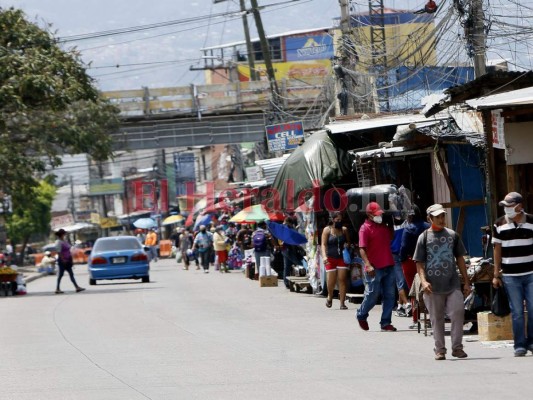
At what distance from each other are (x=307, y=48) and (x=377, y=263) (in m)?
79.3

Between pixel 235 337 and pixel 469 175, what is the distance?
20.3 feet

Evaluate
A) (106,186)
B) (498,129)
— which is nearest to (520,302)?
(498,129)

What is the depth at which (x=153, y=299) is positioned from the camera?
2848 cm

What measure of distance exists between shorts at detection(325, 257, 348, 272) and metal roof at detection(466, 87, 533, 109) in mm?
6821

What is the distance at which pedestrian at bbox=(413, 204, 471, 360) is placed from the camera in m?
13.8

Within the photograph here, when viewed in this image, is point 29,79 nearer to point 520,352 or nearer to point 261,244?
point 261,244

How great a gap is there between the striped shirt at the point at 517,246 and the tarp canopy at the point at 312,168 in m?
10.7

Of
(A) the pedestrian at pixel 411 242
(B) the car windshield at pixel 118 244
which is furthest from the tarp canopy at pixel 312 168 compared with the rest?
(B) the car windshield at pixel 118 244

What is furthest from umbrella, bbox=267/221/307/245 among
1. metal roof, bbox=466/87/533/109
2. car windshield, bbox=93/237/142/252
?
metal roof, bbox=466/87/533/109

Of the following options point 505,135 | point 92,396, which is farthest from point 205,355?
point 505,135

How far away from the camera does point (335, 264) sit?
23078 millimetres

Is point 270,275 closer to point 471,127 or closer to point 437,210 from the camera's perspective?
point 471,127

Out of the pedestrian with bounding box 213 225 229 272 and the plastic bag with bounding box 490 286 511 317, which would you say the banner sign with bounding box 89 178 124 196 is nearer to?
the pedestrian with bounding box 213 225 229 272

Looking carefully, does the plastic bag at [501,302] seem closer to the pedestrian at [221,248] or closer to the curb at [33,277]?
the pedestrian at [221,248]
